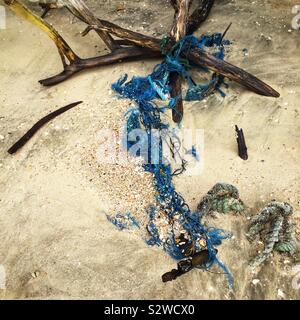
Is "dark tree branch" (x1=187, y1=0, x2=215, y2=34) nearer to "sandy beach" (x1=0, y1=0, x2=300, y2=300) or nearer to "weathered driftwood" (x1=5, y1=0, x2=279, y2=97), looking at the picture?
"sandy beach" (x1=0, y1=0, x2=300, y2=300)

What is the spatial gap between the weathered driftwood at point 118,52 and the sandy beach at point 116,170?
122mm

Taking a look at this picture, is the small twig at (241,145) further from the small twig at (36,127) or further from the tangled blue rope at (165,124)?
the small twig at (36,127)

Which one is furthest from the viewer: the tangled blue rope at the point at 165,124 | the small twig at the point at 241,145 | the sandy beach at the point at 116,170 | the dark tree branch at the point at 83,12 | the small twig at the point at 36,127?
the dark tree branch at the point at 83,12

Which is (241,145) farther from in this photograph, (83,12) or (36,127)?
(83,12)

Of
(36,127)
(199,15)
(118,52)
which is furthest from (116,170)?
(199,15)

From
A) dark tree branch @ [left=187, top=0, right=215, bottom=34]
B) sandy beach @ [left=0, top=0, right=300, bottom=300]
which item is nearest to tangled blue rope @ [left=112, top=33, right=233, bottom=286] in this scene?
sandy beach @ [left=0, top=0, right=300, bottom=300]

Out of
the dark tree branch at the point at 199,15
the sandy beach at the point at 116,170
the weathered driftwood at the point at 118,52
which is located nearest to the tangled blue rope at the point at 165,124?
the sandy beach at the point at 116,170

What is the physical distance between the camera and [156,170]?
451 cm

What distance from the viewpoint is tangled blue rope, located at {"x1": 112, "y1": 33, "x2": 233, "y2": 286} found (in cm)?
394

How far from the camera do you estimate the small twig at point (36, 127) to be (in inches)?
192

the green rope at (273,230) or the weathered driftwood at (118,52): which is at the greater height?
the weathered driftwood at (118,52)

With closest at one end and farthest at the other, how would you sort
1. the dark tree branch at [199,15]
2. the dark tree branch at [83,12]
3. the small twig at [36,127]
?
the small twig at [36,127]
the dark tree branch at [83,12]
the dark tree branch at [199,15]

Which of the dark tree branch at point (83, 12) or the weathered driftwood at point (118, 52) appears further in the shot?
the dark tree branch at point (83, 12)

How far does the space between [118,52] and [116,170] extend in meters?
1.83
